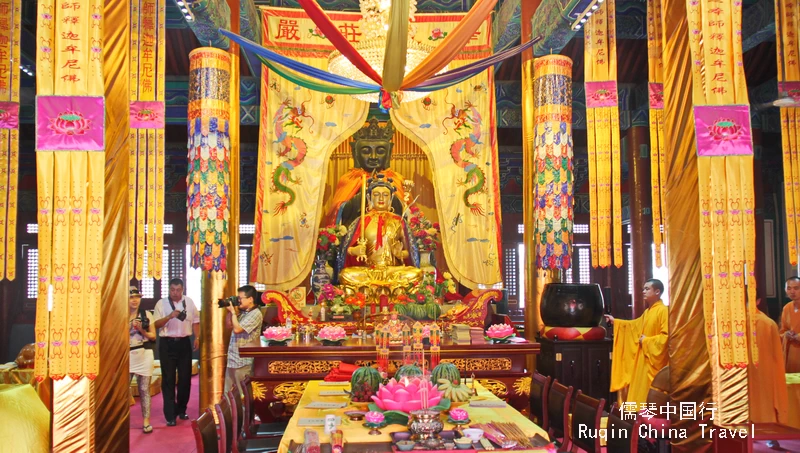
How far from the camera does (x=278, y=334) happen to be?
5492 millimetres

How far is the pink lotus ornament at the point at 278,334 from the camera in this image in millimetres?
5473

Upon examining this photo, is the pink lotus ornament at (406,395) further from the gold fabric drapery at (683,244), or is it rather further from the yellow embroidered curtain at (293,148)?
the yellow embroidered curtain at (293,148)

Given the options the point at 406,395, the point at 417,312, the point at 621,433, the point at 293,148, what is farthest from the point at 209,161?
the point at 621,433

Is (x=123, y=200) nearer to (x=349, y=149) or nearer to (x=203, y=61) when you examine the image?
(x=203, y=61)

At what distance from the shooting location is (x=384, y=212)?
827cm

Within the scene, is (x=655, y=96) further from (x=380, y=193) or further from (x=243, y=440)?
(x=243, y=440)

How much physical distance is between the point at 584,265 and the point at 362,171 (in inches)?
241

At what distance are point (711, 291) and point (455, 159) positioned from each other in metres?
4.36

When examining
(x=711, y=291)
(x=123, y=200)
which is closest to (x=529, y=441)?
(x=711, y=291)

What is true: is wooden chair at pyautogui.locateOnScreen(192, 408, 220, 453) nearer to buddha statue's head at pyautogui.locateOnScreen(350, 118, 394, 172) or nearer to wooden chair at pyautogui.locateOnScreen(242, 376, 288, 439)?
wooden chair at pyautogui.locateOnScreen(242, 376, 288, 439)

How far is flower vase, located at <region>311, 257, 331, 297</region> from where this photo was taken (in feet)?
24.4

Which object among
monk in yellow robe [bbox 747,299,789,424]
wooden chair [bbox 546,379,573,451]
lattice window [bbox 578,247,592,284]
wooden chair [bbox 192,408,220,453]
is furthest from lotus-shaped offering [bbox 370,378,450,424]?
lattice window [bbox 578,247,592,284]

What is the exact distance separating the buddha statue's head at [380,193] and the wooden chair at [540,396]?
429cm

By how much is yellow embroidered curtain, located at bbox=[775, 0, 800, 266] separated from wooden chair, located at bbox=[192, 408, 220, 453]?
14.7ft
